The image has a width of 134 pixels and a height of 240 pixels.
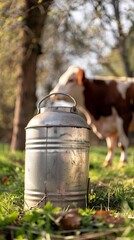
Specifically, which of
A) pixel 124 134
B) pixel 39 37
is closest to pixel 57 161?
pixel 124 134

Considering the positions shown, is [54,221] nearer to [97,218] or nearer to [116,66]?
[97,218]

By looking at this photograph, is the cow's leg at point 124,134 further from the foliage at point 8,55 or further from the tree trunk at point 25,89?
the tree trunk at point 25,89

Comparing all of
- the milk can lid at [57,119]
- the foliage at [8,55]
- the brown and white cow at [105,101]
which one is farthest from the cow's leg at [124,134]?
the milk can lid at [57,119]

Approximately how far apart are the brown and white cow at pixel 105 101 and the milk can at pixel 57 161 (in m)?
4.87

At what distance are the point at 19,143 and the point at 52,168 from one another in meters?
7.45

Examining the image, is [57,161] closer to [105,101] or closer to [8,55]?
[105,101]

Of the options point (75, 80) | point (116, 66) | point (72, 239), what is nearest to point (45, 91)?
point (116, 66)

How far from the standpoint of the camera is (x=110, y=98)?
8539 mm

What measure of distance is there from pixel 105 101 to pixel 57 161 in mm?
5323

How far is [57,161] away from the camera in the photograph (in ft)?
11.2

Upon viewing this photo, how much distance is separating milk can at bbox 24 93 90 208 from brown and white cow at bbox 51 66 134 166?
16.0 ft

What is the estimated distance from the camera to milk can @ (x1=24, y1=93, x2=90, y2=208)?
340 cm

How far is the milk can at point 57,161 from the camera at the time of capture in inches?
134

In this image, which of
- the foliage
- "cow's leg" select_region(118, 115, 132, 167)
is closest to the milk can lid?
the foliage
